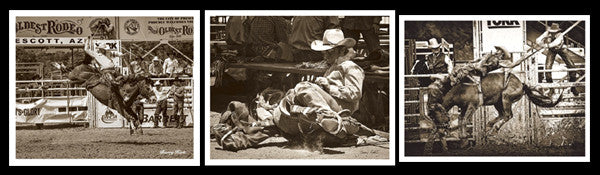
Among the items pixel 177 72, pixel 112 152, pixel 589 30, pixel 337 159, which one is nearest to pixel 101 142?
pixel 112 152

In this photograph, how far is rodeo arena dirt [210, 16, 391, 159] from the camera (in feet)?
50.3

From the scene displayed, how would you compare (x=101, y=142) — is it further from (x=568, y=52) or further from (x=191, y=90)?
(x=568, y=52)

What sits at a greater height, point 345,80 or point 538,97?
point 345,80

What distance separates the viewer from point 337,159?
15375 millimetres

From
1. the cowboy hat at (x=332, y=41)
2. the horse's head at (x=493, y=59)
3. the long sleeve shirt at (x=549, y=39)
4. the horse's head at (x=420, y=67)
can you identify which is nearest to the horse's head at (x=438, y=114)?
the horse's head at (x=420, y=67)

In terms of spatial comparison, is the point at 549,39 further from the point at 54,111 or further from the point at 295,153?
the point at 54,111

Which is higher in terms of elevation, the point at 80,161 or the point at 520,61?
the point at 520,61

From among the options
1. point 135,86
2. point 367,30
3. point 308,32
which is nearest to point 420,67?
point 367,30

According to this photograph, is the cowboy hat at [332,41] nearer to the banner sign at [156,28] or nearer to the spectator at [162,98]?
the banner sign at [156,28]

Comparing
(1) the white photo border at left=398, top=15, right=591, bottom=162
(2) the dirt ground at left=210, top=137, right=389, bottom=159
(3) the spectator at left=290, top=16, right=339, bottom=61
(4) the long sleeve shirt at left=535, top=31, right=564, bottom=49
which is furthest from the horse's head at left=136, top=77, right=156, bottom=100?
(4) the long sleeve shirt at left=535, top=31, right=564, bottom=49

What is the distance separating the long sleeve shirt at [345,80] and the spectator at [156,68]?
1.76m

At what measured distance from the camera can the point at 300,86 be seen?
50.4 ft

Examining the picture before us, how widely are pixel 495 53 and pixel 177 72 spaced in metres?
3.37

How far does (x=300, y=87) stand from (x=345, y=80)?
0.48 metres
